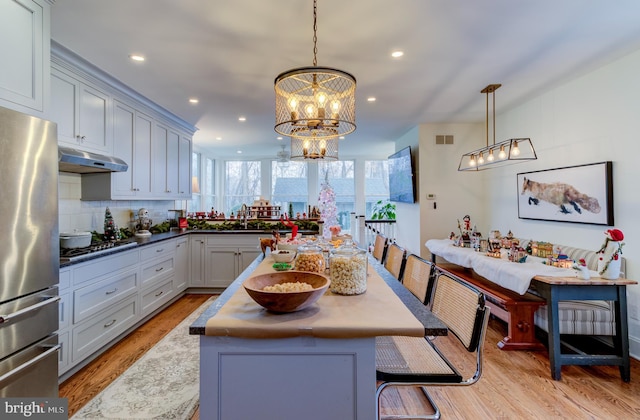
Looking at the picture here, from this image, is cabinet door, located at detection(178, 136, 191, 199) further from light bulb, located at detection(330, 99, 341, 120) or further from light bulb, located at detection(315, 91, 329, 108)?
light bulb, located at detection(315, 91, 329, 108)

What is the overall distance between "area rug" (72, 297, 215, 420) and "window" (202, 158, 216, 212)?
5326 mm

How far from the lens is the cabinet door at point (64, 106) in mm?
2516

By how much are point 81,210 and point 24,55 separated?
1901mm

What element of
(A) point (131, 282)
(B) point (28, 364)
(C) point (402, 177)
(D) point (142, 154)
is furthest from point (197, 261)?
(C) point (402, 177)

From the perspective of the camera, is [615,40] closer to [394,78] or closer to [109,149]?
[394,78]

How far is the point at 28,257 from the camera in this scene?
5.30 ft

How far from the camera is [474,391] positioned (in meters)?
2.12

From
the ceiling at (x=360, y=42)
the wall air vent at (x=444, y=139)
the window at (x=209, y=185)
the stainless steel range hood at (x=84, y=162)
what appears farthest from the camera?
the window at (x=209, y=185)

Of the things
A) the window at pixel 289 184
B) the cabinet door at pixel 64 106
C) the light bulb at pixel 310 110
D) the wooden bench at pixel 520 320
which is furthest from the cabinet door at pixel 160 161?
the window at pixel 289 184

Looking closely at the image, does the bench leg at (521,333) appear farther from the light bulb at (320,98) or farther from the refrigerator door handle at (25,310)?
the refrigerator door handle at (25,310)

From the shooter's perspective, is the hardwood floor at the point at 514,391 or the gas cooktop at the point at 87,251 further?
the gas cooktop at the point at 87,251

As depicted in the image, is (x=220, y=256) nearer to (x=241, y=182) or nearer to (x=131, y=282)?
(x=131, y=282)

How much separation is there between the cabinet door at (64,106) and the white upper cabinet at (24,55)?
86cm

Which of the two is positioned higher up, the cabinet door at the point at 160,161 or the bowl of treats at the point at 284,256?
the cabinet door at the point at 160,161
